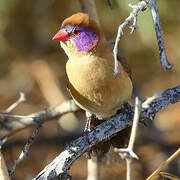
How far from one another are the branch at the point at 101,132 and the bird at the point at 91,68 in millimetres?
171

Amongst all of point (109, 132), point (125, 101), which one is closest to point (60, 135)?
point (125, 101)

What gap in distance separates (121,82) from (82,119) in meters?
2.45

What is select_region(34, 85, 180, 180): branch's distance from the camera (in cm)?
234

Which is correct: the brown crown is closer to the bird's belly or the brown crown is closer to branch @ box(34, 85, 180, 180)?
the bird's belly

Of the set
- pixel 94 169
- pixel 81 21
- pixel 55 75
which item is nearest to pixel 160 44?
pixel 81 21

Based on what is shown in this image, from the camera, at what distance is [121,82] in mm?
2797

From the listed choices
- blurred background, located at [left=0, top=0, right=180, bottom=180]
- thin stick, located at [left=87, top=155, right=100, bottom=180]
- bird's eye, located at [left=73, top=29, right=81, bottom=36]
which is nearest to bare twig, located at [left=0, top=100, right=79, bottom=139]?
thin stick, located at [left=87, top=155, right=100, bottom=180]

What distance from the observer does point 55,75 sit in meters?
5.70

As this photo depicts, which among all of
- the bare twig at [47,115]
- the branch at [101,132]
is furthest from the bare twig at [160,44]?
the bare twig at [47,115]

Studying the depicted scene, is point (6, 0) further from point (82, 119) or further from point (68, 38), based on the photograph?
point (68, 38)

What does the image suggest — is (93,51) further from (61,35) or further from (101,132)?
(101,132)

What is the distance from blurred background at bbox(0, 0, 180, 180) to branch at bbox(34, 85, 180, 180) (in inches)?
85.2

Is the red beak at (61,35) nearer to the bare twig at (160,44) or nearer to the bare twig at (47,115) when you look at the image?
the bare twig at (160,44)

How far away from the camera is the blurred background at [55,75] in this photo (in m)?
5.12
